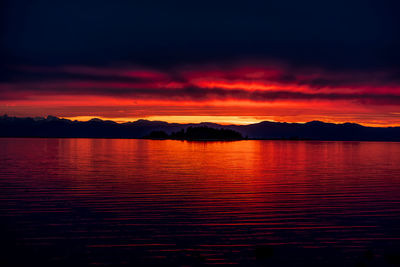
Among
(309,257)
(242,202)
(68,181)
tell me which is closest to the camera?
(309,257)

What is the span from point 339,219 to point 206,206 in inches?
383

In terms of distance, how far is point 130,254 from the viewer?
15961 millimetres

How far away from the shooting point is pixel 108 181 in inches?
1674

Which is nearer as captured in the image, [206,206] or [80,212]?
[80,212]

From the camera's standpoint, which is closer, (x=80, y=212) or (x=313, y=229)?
(x=313, y=229)

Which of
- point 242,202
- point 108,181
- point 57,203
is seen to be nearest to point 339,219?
point 242,202

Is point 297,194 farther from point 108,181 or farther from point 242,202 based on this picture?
point 108,181

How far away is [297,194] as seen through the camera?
34000mm

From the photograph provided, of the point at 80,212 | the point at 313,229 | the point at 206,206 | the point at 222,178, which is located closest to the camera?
the point at 313,229

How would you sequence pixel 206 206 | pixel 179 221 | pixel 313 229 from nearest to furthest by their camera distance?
pixel 313 229 → pixel 179 221 → pixel 206 206

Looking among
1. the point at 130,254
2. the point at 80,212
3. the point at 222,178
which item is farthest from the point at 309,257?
the point at 222,178

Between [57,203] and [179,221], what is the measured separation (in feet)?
38.0

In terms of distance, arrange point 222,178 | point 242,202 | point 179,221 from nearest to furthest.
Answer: point 179,221, point 242,202, point 222,178

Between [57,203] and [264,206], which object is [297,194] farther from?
[57,203]
